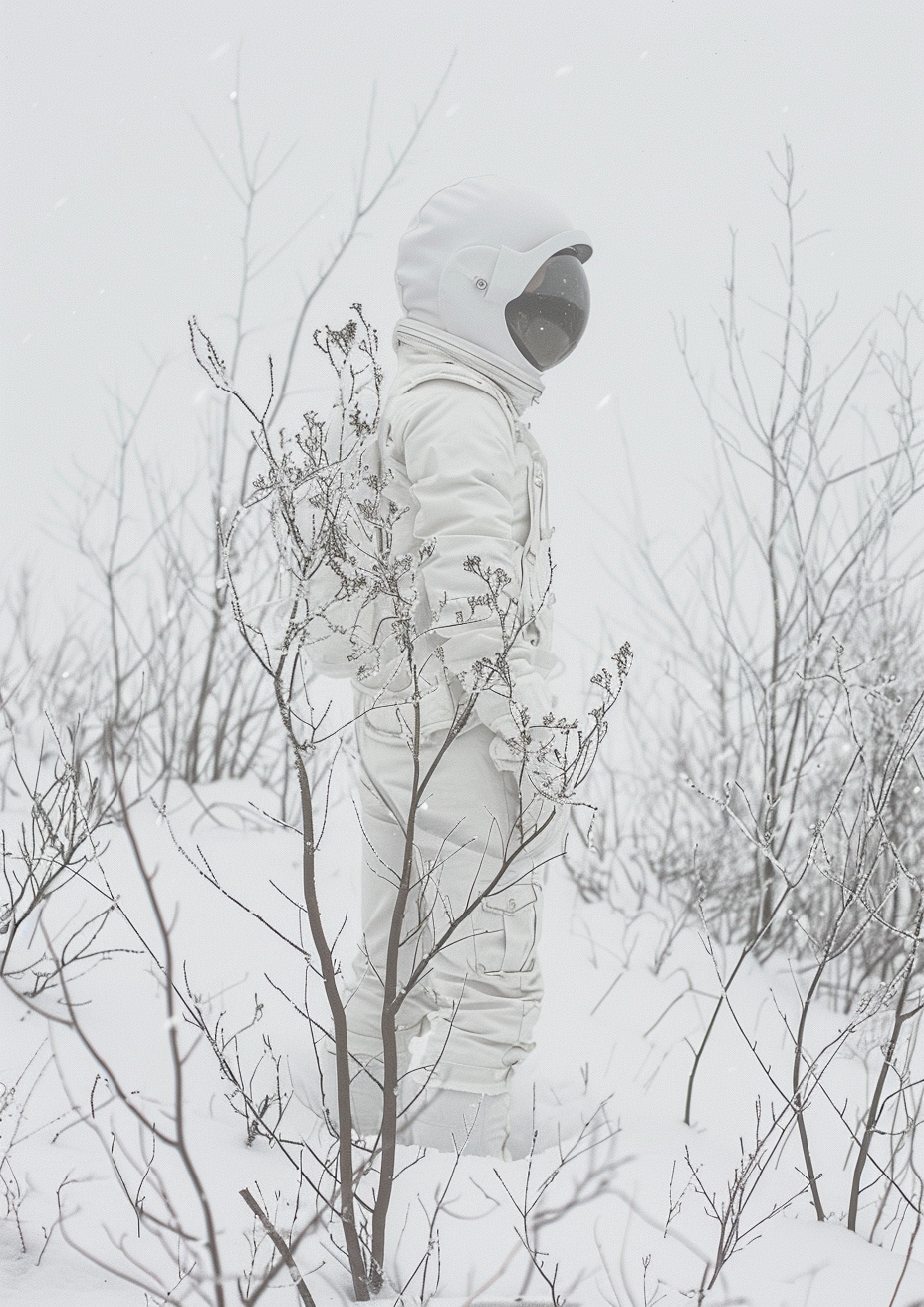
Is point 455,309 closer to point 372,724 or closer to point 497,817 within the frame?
point 372,724

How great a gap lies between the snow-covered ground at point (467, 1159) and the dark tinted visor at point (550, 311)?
1179 millimetres

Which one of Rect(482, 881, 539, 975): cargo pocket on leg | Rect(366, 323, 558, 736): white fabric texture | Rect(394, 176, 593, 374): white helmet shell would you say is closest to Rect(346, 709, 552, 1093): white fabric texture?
Rect(482, 881, 539, 975): cargo pocket on leg

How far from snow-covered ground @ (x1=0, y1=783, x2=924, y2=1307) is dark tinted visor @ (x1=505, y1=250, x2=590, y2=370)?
3.87 feet

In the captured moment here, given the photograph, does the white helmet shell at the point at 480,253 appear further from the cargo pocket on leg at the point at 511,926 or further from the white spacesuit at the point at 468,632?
the cargo pocket on leg at the point at 511,926

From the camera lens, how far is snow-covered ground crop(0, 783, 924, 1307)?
1134 millimetres

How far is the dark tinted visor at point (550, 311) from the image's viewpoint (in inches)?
73.5

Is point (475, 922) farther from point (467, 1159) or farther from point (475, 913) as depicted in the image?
point (467, 1159)

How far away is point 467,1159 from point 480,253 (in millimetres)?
1586

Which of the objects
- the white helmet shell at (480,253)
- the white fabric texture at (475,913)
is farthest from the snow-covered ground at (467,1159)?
the white helmet shell at (480,253)

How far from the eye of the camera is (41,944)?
2061mm

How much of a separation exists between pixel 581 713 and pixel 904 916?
1.36 metres

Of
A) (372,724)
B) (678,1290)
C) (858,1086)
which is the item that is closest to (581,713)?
(858,1086)

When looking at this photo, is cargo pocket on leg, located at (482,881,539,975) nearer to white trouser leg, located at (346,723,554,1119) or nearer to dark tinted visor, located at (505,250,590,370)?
white trouser leg, located at (346,723,554,1119)

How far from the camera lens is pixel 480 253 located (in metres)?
1.83
